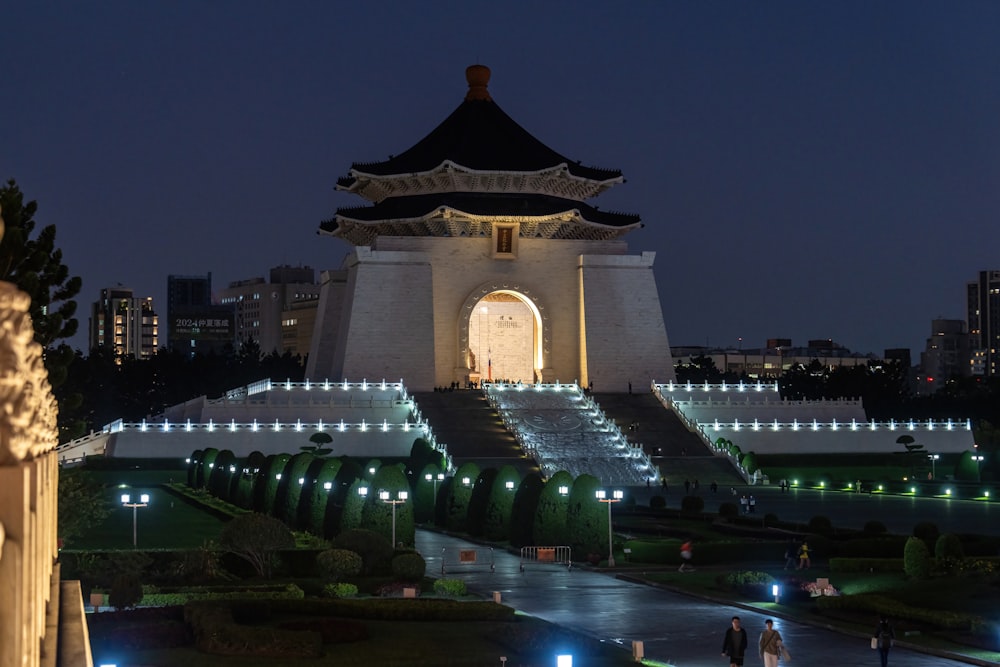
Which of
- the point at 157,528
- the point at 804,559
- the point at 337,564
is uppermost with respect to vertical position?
A: the point at 157,528

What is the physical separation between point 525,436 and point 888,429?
1172 centimetres

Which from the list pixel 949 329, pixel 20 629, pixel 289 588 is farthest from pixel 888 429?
pixel 949 329

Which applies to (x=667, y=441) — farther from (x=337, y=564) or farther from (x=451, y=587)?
(x=451, y=587)

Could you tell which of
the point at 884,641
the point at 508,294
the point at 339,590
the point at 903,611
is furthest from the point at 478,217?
the point at 884,641

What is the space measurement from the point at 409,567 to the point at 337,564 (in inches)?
38.2

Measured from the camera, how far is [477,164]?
54.1m

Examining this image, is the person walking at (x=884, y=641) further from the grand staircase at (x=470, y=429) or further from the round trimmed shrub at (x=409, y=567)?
the grand staircase at (x=470, y=429)

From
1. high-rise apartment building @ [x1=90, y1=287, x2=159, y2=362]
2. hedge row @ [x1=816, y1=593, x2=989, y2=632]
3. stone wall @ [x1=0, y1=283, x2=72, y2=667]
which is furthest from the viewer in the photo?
high-rise apartment building @ [x1=90, y1=287, x2=159, y2=362]

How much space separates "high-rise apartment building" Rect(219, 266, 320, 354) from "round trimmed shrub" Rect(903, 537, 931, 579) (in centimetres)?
10851

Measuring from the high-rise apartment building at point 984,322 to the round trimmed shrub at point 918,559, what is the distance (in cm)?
12631

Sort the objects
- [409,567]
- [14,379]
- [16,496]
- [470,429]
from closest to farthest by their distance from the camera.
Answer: [16,496], [14,379], [409,567], [470,429]

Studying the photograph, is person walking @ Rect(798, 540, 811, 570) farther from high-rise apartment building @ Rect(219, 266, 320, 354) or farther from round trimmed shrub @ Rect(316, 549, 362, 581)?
high-rise apartment building @ Rect(219, 266, 320, 354)

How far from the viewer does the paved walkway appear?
1437 cm

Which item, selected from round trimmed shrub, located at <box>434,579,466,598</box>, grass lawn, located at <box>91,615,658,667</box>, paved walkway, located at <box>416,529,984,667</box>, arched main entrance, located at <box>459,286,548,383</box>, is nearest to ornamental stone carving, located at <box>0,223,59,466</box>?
grass lawn, located at <box>91,615,658,667</box>
